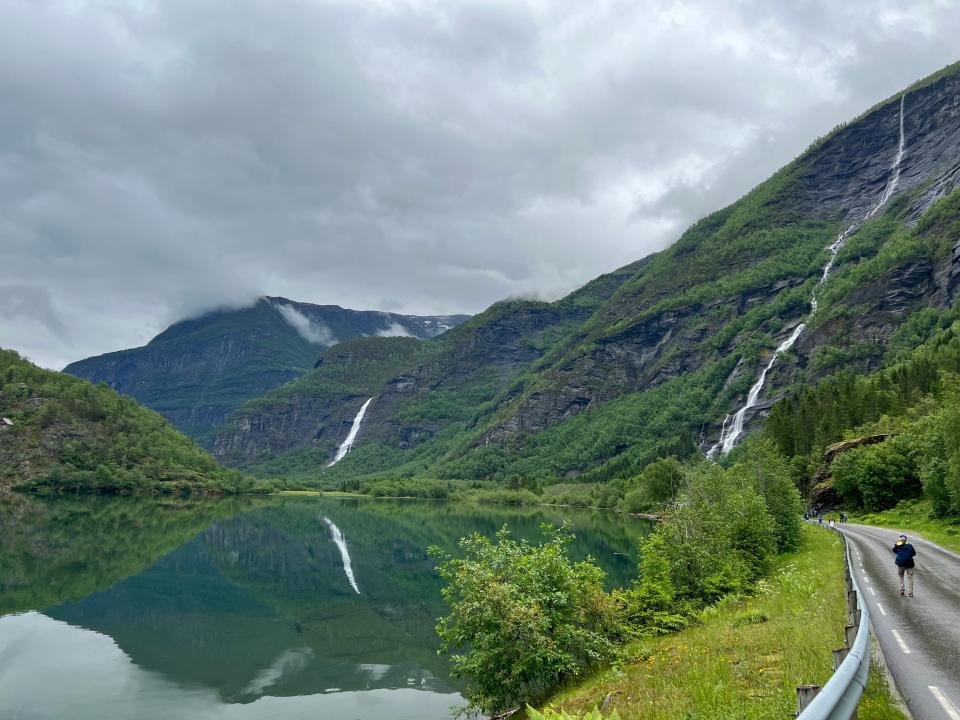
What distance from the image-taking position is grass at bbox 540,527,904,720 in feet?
36.7

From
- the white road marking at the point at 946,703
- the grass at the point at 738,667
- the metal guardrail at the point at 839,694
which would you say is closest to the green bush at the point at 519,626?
the grass at the point at 738,667

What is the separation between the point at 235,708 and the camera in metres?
23.8

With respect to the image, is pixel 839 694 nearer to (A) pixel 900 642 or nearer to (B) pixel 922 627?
(A) pixel 900 642

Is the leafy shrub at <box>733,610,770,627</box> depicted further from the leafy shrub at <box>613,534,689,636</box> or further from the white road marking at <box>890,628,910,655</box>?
the white road marking at <box>890,628,910,655</box>

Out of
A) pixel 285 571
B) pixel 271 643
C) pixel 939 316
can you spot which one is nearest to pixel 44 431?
pixel 285 571

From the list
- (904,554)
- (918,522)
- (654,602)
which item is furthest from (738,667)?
(918,522)

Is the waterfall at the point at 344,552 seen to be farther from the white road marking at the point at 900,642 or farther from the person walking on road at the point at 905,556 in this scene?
the white road marking at the point at 900,642

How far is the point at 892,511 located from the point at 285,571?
66.7 m

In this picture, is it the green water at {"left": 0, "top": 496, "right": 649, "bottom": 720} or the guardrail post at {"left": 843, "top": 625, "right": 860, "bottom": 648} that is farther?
the green water at {"left": 0, "top": 496, "right": 649, "bottom": 720}

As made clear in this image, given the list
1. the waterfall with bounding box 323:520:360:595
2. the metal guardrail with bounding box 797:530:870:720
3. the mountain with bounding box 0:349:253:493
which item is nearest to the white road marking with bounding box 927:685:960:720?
the metal guardrail with bounding box 797:530:870:720

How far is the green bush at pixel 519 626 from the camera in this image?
742 inches

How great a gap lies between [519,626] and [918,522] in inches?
2239

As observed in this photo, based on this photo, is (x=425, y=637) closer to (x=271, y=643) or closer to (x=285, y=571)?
(x=271, y=643)

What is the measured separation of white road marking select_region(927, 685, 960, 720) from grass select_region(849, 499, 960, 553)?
34.1 meters
